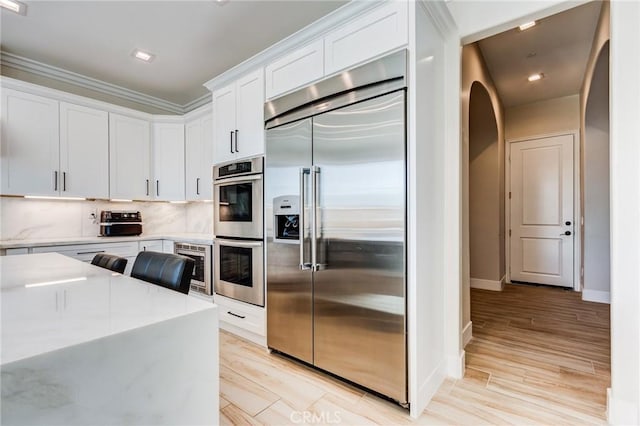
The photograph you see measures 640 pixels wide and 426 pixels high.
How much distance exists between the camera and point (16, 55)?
3.21m

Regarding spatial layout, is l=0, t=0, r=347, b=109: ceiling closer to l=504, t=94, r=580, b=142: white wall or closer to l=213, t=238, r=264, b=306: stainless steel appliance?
l=213, t=238, r=264, b=306: stainless steel appliance

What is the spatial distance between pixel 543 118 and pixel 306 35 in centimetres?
453

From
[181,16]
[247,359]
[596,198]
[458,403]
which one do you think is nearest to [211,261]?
[247,359]

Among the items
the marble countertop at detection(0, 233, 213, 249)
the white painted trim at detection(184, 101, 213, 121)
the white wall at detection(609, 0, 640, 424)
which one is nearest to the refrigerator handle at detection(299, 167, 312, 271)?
the marble countertop at detection(0, 233, 213, 249)

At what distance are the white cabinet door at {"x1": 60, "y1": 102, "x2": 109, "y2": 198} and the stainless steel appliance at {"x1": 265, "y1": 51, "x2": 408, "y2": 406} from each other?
2480 mm

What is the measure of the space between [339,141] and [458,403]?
1802 millimetres

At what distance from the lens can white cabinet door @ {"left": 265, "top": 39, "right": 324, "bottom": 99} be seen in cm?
222

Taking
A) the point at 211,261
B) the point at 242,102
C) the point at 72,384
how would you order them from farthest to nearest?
the point at 211,261 < the point at 242,102 < the point at 72,384

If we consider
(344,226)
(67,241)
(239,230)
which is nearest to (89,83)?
(67,241)

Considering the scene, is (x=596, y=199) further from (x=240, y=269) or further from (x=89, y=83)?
(x=89, y=83)

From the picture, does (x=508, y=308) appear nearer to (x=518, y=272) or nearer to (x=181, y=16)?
(x=518, y=272)

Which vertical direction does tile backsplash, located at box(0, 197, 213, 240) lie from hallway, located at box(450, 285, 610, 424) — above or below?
above

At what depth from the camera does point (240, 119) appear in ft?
9.37

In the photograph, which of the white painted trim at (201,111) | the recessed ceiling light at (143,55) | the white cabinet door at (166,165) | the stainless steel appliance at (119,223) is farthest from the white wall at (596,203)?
the stainless steel appliance at (119,223)
